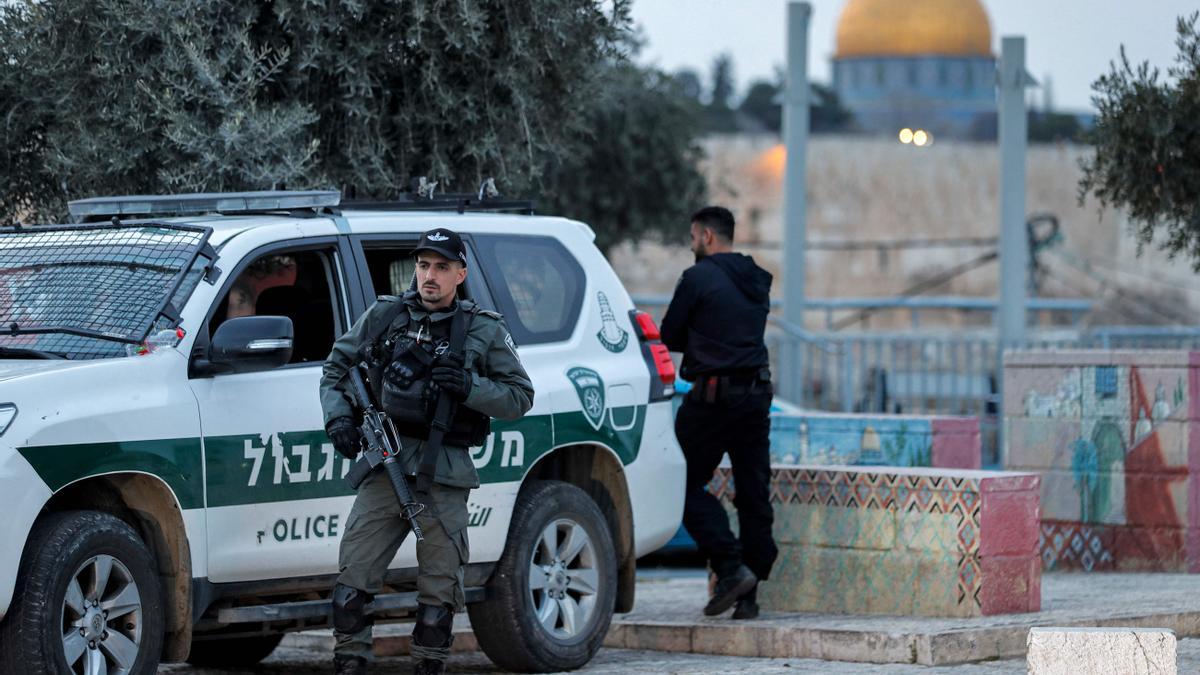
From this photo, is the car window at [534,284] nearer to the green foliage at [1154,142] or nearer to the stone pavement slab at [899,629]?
the stone pavement slab at [899,629]

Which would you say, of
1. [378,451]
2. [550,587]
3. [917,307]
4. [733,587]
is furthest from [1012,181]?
[378,451]

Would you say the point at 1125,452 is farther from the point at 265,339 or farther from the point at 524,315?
the point at 265,339

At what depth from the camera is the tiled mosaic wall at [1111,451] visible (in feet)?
38.7

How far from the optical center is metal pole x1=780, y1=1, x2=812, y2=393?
67.0 feet

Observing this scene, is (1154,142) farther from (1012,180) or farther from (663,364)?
(1012,180)

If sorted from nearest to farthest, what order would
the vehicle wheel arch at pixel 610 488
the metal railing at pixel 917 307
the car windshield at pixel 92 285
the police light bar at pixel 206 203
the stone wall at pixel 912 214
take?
the car windshield at pixel 92 285 → the police light bar at pixel 206 203 → the vehicle wheel arch at pixel 610 488 → the metal railing at pixel 917 307 → the stone wall at pixel 912 214

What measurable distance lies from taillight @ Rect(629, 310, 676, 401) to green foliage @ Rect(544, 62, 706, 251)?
64.1 feet

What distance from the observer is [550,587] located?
27.9 ft

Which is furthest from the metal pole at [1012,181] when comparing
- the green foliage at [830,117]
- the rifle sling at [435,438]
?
the green foliage at [830,117]

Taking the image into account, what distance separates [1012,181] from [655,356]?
1201 cm

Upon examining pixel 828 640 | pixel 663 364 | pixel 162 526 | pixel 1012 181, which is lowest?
pixel 828 640

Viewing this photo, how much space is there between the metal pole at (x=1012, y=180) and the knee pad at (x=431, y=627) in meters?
13.1

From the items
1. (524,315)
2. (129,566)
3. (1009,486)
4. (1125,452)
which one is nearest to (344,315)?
(524,315)

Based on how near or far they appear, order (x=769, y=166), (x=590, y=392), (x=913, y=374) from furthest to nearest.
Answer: (x=769, y=166), (x=913, y=374), (x=590, y=392)
